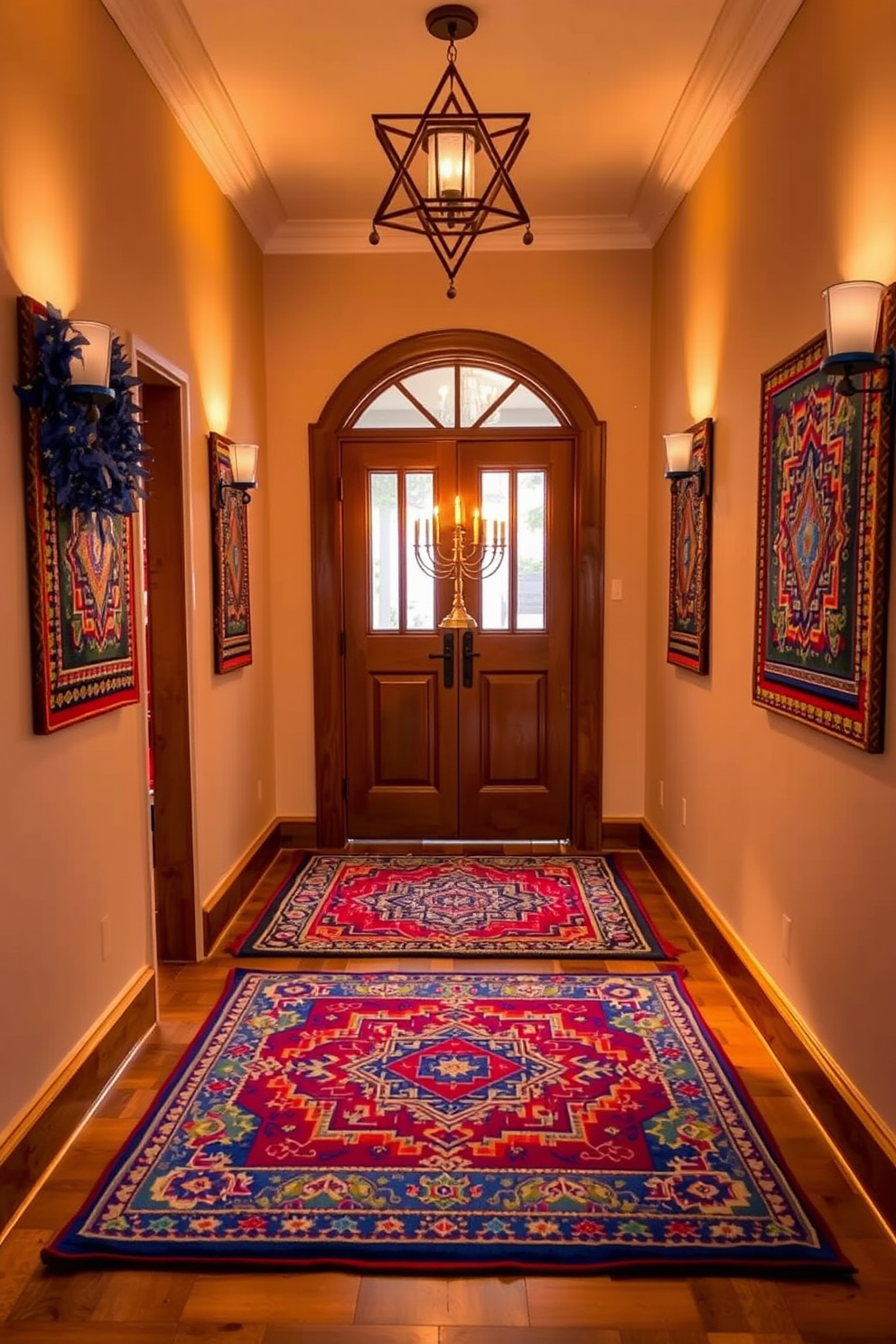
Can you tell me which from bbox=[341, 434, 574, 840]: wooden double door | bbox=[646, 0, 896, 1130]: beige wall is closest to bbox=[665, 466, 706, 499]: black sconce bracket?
bbox=[646, 0, 896, 1130]: beige wall

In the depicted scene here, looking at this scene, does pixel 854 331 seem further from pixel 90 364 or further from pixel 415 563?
pixel 415 563

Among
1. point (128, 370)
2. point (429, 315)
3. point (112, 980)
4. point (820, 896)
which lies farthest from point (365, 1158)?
point (429, 315)

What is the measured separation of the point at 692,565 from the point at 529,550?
124 centimetres

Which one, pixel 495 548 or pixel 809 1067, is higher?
pixel 495 548

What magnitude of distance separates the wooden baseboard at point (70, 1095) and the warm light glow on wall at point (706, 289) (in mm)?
2852

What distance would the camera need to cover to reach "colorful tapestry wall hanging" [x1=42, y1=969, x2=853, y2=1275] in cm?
198

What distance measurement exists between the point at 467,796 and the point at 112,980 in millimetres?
2565

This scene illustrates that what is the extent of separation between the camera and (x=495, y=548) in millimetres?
4910

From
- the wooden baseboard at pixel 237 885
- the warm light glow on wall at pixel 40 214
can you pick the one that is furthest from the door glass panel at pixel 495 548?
the warm light glow on wall at pixel 40 214

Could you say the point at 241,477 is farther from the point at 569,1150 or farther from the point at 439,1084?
the point at 569,1150

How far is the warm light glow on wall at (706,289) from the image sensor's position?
11.4 feet

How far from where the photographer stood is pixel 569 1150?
2312 millimetres

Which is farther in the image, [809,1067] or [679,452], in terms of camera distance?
[679,452]

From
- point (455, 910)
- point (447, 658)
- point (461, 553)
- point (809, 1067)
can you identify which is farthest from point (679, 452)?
point (809, 1067)
